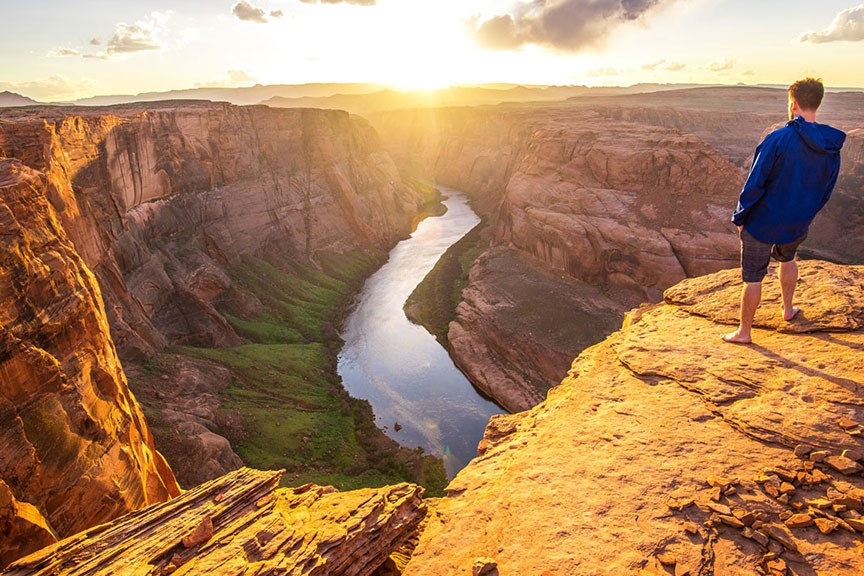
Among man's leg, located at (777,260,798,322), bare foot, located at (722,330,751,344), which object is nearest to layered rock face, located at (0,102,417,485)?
bare foot, located at (722,330,751,344)

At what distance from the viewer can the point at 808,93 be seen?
760 cm

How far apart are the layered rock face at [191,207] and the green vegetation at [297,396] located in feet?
5.95

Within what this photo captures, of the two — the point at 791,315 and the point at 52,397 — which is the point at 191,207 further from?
the point at 791,315

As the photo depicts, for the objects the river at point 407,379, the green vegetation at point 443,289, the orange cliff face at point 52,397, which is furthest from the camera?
the green vegetation at point 443,289

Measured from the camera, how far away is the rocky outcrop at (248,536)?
20.2ft

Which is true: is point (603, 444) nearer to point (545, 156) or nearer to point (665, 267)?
point (665, 267)

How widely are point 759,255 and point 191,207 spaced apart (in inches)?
1728

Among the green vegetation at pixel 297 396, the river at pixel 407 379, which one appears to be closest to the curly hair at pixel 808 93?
the green vegetation at pixel 297 396

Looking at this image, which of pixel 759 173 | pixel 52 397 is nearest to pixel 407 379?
pixel 52 397

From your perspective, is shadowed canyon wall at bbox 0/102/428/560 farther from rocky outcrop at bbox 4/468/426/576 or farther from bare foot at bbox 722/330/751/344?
bare foot at bbox 722/330/751/344

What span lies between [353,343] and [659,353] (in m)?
37.3

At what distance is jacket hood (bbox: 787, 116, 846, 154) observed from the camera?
7.49 m

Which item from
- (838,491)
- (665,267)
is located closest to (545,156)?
(665,267)

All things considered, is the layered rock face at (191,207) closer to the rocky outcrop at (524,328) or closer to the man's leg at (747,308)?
the rocky outcrop at (524,328)
